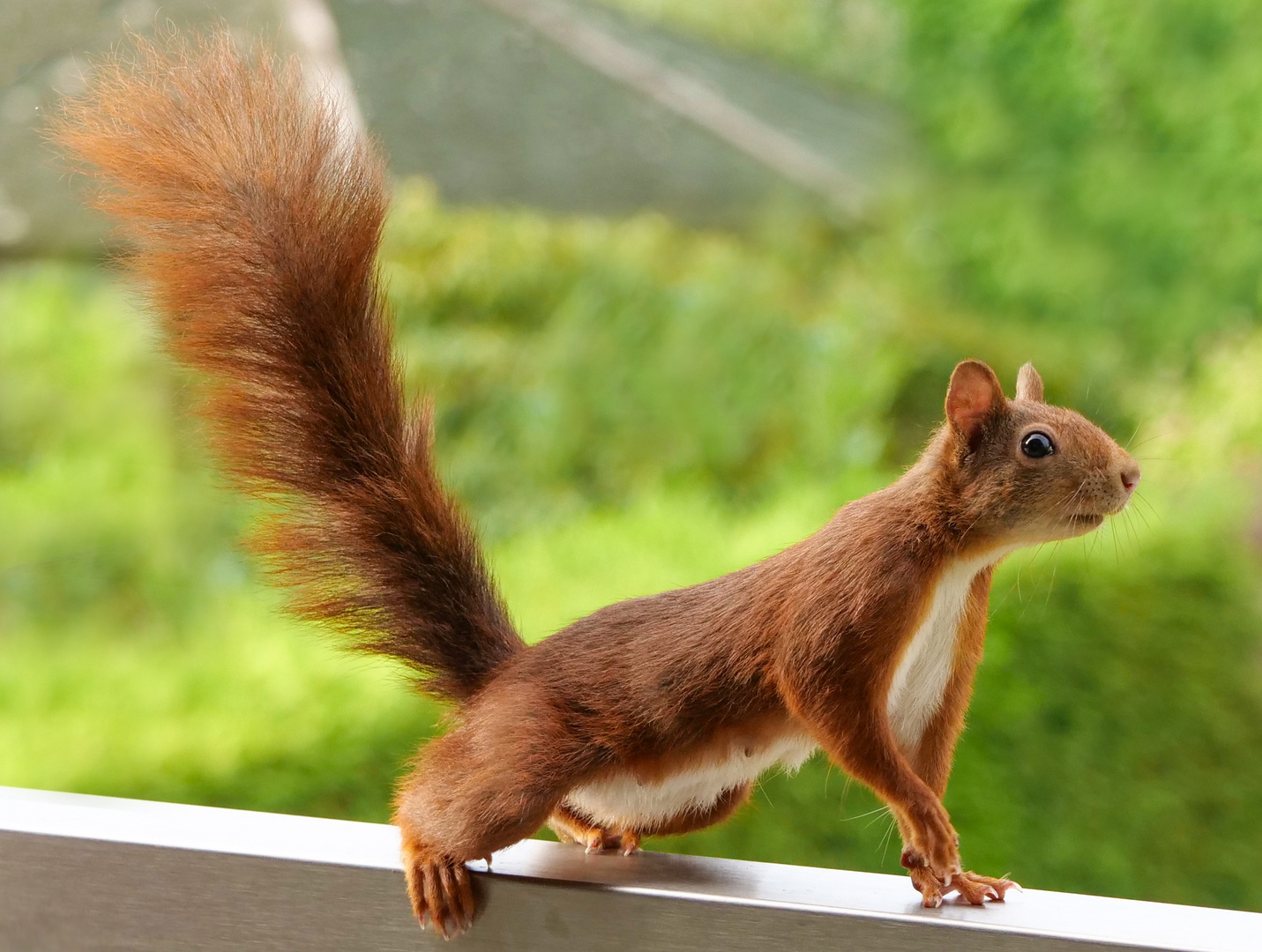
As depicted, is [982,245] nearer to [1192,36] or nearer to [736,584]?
[1192,36]

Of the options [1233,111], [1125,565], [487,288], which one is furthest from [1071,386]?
[487,288]

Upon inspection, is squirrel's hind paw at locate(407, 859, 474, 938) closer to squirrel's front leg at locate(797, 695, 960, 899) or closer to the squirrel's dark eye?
squirrel's front leg at locate(797, 695, 960, 899)

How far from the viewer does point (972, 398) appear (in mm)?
556

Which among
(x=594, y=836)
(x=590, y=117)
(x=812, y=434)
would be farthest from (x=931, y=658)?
(x=590, y=117)

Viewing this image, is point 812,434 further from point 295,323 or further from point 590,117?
point 295,323

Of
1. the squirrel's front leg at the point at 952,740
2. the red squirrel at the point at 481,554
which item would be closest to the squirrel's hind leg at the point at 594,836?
the red squirrel at the point at 481,554

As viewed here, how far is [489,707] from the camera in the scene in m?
0.65

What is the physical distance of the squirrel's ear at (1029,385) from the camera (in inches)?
23.9

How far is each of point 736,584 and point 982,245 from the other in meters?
2.07

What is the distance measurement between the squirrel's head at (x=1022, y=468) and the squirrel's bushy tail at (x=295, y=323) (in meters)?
0.28

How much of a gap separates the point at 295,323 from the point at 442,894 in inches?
12.2

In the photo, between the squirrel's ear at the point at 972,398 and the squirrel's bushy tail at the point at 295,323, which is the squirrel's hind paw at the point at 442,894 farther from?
the squirrel's ear at the point at 972,398

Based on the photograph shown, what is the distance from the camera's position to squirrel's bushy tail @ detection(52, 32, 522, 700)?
661 millimetres

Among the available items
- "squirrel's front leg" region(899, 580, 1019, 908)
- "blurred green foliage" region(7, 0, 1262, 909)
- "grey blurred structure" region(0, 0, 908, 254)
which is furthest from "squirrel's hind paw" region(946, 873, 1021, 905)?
"grey blurred structure" region(0, 0, 908, 254)
